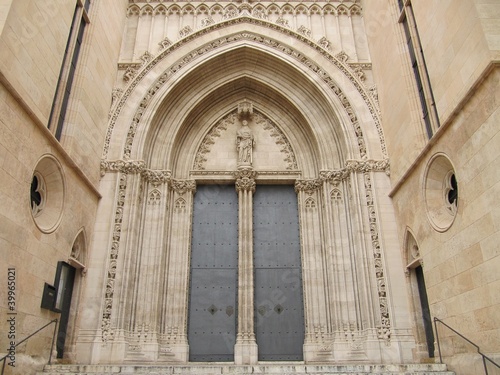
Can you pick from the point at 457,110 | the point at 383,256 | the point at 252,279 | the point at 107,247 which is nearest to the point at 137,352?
the point at 107,247

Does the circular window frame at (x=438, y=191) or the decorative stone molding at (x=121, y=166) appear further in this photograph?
the decorative stone molding at (x=121, y=166)

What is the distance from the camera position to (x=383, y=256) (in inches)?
436

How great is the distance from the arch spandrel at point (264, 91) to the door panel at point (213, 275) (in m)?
1.97

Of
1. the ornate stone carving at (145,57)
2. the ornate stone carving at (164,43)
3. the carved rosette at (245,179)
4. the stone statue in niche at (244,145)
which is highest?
the ornate stone carving at (164,43)

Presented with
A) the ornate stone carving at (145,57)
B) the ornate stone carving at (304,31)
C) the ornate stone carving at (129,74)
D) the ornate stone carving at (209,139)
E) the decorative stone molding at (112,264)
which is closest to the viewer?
the decorative stone molding at (112,264)

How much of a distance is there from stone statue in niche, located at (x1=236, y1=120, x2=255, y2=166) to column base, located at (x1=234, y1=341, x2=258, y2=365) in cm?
536

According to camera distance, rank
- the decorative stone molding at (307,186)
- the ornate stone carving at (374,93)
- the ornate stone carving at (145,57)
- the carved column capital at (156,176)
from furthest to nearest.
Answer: the decorative stone molding at (307,186), the ornate stone carving at (145,57), the ornate stone carving at (374,93), the carved column capital at (156,176)

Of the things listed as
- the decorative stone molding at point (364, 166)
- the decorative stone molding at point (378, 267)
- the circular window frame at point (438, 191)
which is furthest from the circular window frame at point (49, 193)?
the circular window frame at point (438, 191)

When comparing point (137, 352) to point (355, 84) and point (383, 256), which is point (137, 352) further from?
point (355, 84)

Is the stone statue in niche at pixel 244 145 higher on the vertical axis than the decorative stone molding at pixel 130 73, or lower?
lower

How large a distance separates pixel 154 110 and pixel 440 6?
7932 mm

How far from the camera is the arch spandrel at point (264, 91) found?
12.7m

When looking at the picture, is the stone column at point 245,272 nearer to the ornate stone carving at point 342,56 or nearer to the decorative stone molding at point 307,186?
the decorative stone molding at point 307,186

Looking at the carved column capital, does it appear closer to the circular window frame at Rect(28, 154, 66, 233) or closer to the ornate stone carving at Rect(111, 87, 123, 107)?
the ornate stone carving at Rect(111, 87, 123, 107)
